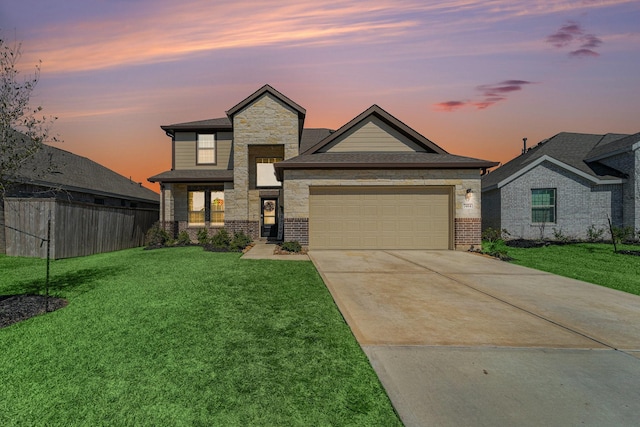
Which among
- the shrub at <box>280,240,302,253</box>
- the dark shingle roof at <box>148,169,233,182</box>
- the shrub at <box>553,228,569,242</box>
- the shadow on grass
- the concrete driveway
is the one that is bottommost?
the shadow on grass

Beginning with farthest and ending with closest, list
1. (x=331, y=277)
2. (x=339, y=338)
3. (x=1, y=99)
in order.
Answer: (x=331, y=277), (x=1, y=99), (x=339, y=338)

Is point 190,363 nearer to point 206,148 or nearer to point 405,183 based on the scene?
point 405,183

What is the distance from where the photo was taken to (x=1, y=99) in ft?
17.4

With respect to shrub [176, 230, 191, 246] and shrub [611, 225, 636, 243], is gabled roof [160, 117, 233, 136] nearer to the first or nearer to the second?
shrub [176, 230, 191, 246]

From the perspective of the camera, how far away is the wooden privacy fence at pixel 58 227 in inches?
454

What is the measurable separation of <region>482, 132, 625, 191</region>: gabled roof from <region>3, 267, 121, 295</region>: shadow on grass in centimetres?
1966

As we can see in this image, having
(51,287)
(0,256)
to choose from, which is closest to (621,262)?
(51,287)

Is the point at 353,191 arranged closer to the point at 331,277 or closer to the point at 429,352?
the point at 331,277

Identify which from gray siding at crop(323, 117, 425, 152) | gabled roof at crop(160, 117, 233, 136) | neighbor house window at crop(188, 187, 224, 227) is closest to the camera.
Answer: gray siding at crop(323, 117, 425, 152)

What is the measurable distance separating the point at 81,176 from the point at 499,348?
1009 inches

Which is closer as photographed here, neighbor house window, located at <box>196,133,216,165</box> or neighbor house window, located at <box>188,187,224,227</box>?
neighbor house window, located at <box>188,187,224,227</box>

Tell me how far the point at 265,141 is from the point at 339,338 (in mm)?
14492

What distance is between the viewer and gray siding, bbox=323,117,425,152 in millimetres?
14938

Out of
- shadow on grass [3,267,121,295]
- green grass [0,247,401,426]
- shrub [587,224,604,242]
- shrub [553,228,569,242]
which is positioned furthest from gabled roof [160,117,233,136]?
shrub [587,224,604,242]
